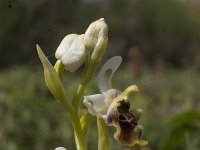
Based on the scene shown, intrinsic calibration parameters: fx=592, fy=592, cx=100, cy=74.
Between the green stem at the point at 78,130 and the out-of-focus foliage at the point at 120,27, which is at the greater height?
the out-of-focus foliage at the point at 120,27

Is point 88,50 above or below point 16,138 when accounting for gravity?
above

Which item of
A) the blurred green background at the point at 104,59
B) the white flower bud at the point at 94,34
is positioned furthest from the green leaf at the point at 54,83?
the blurred green background at the point at 104,59

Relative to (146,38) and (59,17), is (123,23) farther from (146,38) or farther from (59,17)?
(59,17)

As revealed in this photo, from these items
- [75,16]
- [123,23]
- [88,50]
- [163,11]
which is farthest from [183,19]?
[88,50]

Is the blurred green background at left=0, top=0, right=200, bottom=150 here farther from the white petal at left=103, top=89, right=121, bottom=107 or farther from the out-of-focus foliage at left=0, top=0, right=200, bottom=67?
the white petal at left=103, top=89, right=121, bottom=107

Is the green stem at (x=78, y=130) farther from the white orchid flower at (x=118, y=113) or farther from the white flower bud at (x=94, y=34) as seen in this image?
the white flower bud at (x=94, y=34)
